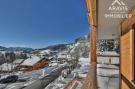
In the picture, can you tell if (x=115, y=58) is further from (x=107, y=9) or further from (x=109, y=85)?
(x=107, y=9)

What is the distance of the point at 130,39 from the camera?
459 cm

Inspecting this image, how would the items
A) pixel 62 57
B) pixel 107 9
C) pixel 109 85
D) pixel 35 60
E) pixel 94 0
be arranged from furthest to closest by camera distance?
1. pixel 62 57
2. pixel 35 60
3. pixel 109 85
4. pixel 107 9
5. pixel 94 0

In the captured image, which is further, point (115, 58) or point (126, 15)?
point (115, 58)

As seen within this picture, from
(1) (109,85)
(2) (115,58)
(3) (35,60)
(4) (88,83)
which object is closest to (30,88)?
(2) (115,58)

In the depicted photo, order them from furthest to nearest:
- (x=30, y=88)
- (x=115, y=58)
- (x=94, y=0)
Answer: (x=30, y=88) < (x=115, y=58) < (x=94, y=0)

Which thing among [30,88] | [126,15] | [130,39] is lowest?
[30,88]

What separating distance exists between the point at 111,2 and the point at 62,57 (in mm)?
64331

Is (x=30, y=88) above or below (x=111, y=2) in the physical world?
below

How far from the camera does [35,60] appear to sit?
2119 inches

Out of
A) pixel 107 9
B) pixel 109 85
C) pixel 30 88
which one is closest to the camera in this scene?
pixel 107 9

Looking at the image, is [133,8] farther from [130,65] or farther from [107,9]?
[130,65]

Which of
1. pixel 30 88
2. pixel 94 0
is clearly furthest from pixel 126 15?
pixel 30 88

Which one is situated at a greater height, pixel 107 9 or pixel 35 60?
pixel 107 9

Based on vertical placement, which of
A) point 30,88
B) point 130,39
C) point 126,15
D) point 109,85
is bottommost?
point 30,88
